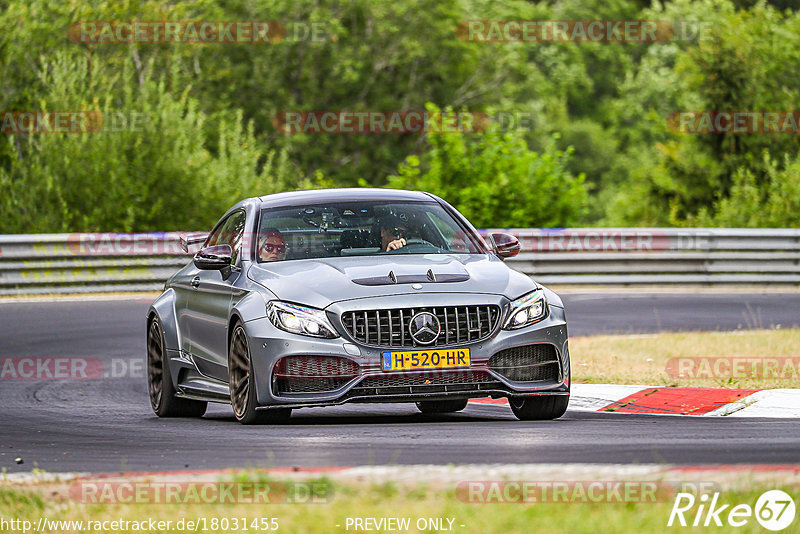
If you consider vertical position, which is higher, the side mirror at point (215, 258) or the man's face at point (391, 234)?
the man's face at point (391, 234)

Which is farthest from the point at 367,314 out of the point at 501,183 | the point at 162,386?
the point at 501,183

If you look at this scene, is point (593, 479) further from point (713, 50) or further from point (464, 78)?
point (464, 78)

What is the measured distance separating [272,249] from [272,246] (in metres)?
0.03

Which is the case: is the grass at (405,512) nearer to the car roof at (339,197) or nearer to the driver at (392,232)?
the driver at (392,232)

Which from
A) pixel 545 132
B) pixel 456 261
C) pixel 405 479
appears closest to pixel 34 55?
pixel 456 261

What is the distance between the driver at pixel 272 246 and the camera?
10211 millimetres

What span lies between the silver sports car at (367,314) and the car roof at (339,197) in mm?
16

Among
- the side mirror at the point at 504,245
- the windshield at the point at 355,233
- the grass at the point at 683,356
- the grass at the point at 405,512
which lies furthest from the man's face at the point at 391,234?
the grass at the point at 405,512

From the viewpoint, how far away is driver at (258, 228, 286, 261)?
10.2m

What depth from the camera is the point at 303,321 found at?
930cm

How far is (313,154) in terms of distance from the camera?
55.7 meters

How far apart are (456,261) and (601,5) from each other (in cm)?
8012

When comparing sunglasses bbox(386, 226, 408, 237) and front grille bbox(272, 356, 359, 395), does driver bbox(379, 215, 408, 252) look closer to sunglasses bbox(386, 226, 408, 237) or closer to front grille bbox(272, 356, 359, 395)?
sunglasses bbox(386, 226, 408, 237)

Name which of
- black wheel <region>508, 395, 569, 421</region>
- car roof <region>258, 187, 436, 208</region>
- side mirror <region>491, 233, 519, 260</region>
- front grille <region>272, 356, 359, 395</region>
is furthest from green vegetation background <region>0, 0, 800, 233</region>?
front grille <region>272, 356, 359, 395</region>
